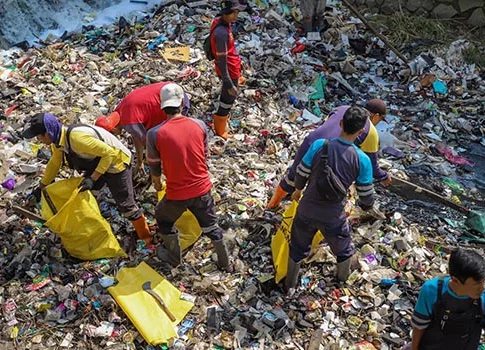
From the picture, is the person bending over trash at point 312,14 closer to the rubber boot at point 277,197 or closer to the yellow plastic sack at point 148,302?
the rubber boot at point 277,197

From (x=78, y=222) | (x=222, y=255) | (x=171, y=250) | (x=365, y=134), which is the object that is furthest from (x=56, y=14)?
(x=365, y=134)

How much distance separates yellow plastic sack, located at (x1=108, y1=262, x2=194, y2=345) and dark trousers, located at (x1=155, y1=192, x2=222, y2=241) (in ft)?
1.41

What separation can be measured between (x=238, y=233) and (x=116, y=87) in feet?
10.7

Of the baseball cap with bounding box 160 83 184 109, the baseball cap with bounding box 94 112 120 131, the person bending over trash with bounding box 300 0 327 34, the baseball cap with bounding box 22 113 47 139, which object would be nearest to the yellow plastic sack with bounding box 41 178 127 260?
the baseball cap with bounding box 22 113 47 139

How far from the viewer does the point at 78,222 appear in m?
4.57

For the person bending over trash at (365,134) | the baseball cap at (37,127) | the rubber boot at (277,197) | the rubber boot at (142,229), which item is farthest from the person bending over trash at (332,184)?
the baseball cap at (37,127)

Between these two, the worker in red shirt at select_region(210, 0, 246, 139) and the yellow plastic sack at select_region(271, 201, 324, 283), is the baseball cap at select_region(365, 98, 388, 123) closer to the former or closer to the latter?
the yellow plastic sack at select_region(271, 201, 324, 283)

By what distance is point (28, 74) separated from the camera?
749cm

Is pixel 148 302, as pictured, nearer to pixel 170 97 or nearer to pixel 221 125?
pixel 170 97

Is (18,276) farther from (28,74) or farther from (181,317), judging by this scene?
(28,74)

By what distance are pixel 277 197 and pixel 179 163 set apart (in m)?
1.53

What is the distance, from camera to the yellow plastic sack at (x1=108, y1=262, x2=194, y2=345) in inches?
164

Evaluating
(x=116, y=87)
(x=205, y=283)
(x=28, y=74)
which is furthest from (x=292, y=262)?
(x=28, y=74)

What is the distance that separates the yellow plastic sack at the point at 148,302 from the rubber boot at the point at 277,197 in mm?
1453
